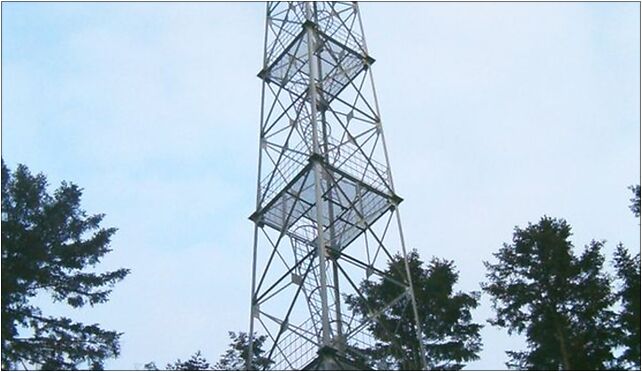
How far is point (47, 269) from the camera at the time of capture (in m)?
22.8

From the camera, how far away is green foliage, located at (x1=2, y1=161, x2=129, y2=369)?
70.5 feet

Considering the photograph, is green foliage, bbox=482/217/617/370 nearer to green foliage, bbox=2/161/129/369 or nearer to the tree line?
the tree line

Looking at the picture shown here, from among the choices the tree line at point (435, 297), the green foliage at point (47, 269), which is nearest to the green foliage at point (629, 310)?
the tree line at point (435, 297)

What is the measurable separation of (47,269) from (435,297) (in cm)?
1062

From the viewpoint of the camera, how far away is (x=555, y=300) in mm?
24938

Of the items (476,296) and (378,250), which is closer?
(378,250)

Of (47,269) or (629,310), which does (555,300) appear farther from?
(47,269)

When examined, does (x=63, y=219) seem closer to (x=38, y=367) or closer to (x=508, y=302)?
(x=38, y=367)

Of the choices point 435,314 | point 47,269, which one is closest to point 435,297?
point 435,314

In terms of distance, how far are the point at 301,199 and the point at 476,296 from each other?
8.60 m

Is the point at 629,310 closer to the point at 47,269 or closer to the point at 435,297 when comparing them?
the point at 435,297

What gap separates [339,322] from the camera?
18.5 metres

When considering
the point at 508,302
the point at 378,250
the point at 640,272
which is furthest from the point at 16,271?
the point at 640,272

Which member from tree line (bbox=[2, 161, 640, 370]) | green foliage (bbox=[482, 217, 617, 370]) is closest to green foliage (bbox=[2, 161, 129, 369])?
tree line (bbox=[2, 161, 640, 370])
